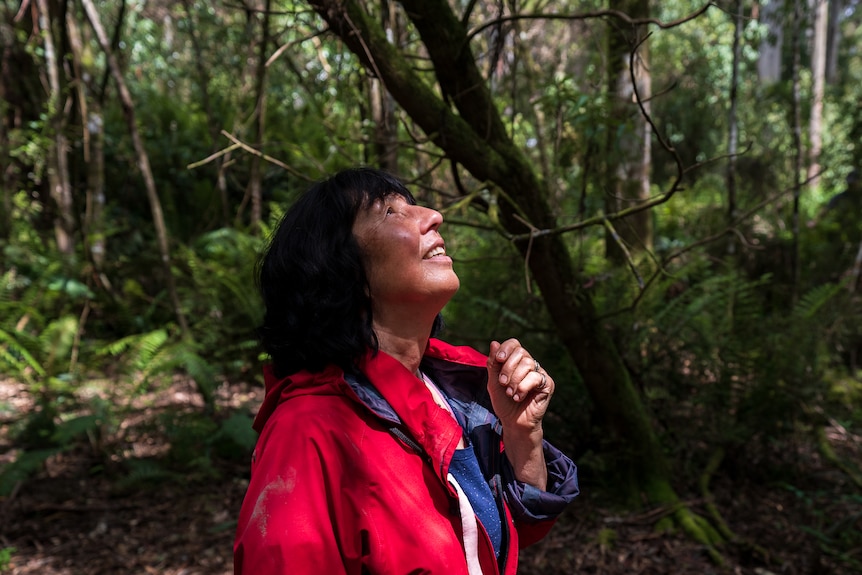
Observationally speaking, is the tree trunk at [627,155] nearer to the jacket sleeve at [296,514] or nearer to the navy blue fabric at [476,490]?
the navy blue fabric at [476,490]

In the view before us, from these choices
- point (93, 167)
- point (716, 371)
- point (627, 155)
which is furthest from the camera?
point (93, 167)

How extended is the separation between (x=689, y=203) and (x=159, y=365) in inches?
234

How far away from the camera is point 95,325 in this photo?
671cm

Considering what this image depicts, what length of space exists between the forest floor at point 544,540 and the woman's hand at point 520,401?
84.7 inches

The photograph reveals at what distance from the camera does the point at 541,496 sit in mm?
1330

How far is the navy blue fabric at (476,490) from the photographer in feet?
4.00

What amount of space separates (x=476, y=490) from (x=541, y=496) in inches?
7.0

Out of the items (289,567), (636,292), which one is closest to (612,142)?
(636,292)

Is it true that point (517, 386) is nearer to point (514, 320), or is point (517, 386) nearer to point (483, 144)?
point (483, 144)

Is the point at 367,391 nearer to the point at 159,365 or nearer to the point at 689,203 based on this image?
the point at 159,365

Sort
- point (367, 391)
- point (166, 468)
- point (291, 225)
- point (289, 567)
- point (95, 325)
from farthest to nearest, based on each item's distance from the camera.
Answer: point (95, 325), point (166, 468), point (291, 225), point (367, 391), point (289, 567)

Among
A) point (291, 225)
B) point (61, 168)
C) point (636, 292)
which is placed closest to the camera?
point (291, 225)

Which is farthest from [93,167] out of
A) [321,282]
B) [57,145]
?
[321,282]

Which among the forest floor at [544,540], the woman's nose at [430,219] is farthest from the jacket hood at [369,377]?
the forest floor at [544,540]
